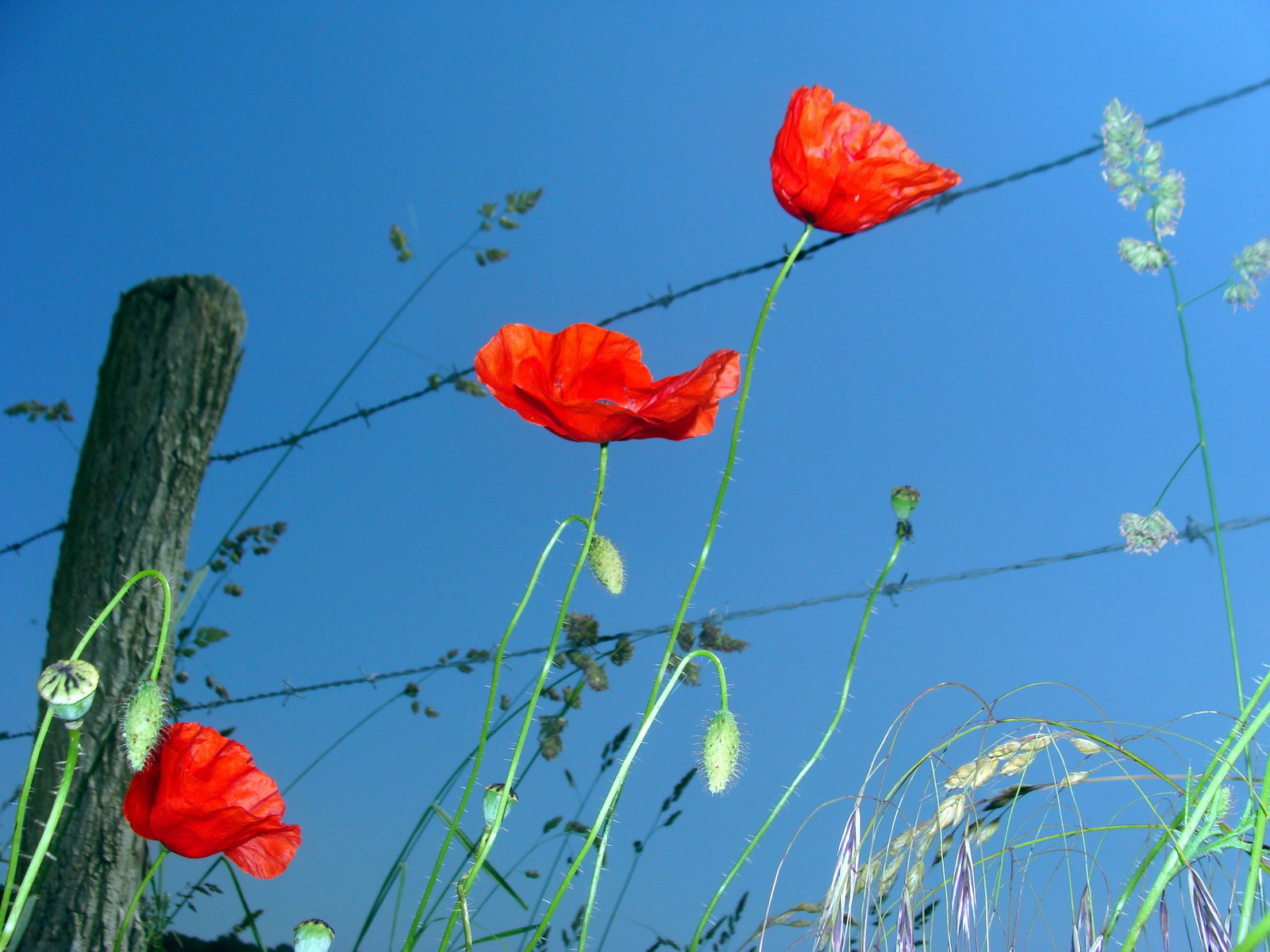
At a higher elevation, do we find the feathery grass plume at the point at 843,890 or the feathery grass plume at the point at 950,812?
the feathery grass plume at the point at 950,812

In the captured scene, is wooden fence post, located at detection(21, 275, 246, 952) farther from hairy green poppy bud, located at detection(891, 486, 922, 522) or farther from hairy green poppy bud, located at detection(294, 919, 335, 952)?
hairy green poppy bud, located at detection(891, 486, 922, 522)

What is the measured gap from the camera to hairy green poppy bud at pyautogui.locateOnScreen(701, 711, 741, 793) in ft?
1.59

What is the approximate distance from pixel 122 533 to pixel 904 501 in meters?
0.93

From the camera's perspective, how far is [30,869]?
1.27 feet

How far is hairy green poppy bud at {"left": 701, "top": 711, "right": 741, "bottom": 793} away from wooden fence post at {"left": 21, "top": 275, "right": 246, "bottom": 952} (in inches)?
27.3

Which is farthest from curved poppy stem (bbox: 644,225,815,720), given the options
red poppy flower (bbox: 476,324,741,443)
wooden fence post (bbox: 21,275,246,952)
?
wooden fence post (bbox: 21,275,246,952)

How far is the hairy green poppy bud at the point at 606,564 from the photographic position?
1.66ft

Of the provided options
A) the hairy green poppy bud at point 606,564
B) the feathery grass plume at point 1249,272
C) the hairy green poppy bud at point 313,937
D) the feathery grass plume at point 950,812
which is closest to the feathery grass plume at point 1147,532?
the feathery grass plume at point 1249,272

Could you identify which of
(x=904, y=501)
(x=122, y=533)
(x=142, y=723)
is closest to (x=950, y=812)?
(x=904, y=501)

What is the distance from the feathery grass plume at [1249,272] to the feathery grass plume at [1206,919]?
535mm

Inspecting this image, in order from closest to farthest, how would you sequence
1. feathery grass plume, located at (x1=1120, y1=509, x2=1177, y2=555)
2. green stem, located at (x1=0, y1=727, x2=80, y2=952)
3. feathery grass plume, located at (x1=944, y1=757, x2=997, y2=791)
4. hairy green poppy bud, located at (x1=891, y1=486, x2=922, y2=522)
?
green stem, located at (x1=0, y1=727, x2=80, y2=952) → feathery grass plume, located at (x1=944, y1=757, x2=997, y2=791) → hairy green poppy bud, located at (x1=891, y1=486, x2=922, y2=522) → feathery grass plume, located at (x1=1120, y1=509, x2=1177, y2=555)

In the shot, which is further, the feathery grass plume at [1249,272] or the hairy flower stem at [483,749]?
the feathery grass plume at [1249,272]

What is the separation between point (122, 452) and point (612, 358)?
85 centimetres

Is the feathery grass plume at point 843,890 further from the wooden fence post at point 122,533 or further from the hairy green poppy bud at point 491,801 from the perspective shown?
the wooden fence post at point 122,533
